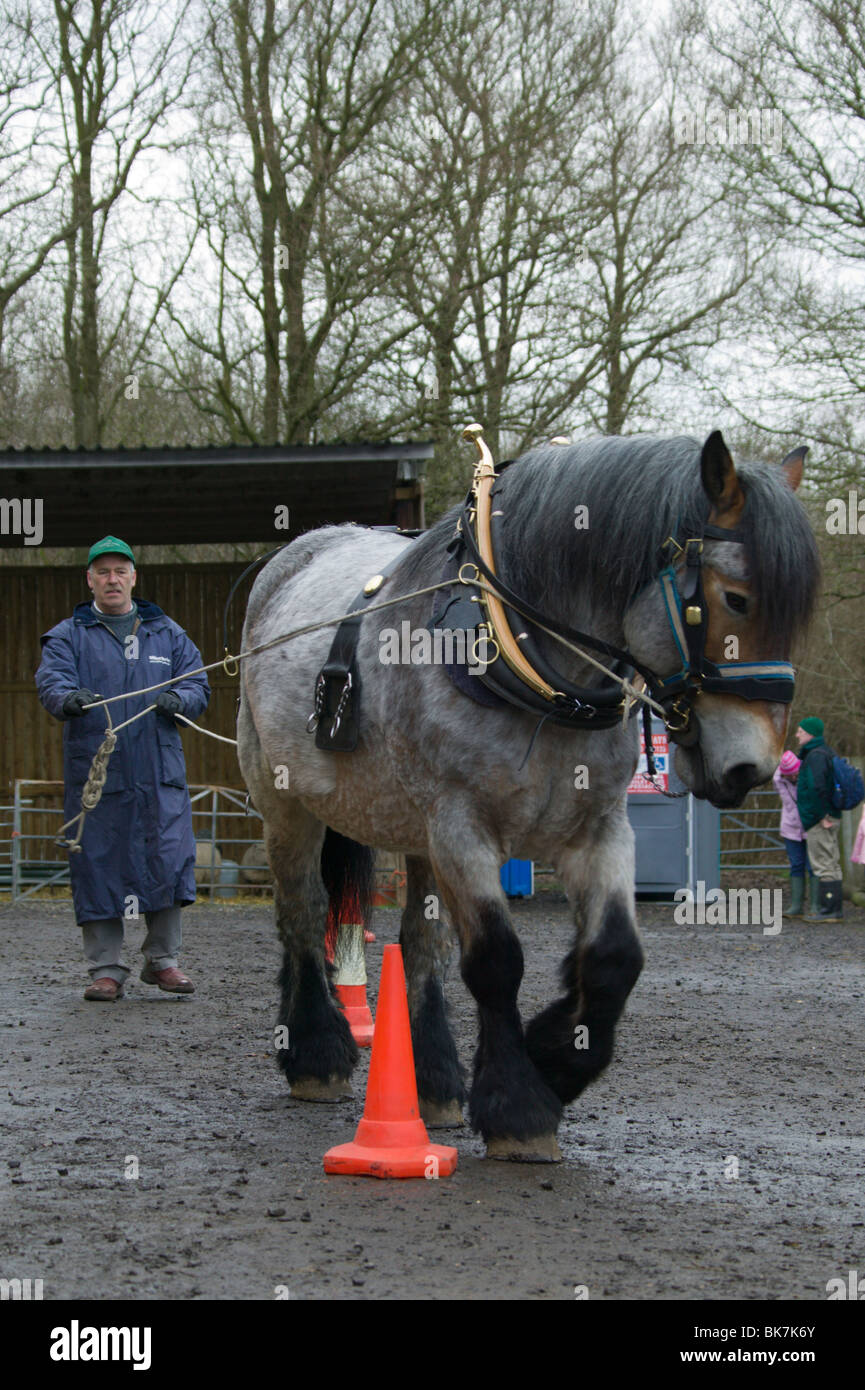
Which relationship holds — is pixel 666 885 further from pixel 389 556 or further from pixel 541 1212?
pixel 541 1212

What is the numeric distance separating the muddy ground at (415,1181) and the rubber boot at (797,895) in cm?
664

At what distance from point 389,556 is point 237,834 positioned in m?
12.3

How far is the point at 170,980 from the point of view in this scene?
7336mm

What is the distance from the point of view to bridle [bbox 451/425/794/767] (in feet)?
11.9

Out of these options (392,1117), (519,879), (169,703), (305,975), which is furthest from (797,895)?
(392,1117)

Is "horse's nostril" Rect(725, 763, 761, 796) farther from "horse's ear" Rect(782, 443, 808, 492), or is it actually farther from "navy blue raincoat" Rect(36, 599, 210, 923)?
"navy blue raincoat" Rect(36, 599, 210, 923)

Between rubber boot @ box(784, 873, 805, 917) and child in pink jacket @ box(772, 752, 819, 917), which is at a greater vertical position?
child in pink jacket @ box(772, 752, 819, 917)

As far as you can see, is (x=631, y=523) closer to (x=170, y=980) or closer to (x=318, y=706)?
(x=318, y=706)

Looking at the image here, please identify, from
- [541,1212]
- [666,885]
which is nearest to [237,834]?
[666,885]

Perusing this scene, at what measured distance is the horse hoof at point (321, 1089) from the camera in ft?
16.2

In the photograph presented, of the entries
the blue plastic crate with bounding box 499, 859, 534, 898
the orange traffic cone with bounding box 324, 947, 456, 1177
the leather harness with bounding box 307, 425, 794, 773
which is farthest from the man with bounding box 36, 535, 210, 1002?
the blue plastic crate with bounding box 499, 859, 534, 898

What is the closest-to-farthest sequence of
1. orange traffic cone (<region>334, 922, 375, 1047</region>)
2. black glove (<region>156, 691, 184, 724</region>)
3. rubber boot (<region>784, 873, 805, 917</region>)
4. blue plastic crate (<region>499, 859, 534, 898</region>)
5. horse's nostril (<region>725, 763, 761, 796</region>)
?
horse's nostril (<region>725, 763, 761, 796</region>), orange traffic cone (<region>334, 922, 375, 1047</region>), black glove (<region>156, 691, 184, 724</region>), rubber boot (<region>784, 873, 805, 917</region>), blue plastic crate (<region>499, 859, 534, 898</region>)

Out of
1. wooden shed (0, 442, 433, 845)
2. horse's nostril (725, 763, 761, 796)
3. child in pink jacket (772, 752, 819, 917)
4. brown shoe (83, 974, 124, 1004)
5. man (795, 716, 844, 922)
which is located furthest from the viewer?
child in pink jacket (772, 752, 819, 917)
